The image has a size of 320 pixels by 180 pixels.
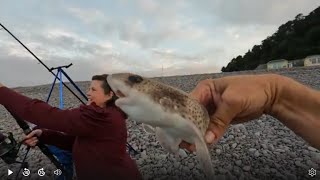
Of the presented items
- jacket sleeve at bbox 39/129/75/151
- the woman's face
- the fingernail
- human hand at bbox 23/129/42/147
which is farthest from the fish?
human hand at bbox 23/129/42/147

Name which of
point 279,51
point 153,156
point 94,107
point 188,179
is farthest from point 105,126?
point 279,51

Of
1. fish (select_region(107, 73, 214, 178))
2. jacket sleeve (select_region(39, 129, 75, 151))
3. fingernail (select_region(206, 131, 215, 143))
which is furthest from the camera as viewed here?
jacket sleeve (select_region(39, 129, 75, 151))

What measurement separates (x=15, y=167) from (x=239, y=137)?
4.06 meters

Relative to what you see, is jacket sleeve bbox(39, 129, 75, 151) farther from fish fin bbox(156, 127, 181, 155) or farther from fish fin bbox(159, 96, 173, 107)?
fish fin bbox(159, 96, 173, 107)

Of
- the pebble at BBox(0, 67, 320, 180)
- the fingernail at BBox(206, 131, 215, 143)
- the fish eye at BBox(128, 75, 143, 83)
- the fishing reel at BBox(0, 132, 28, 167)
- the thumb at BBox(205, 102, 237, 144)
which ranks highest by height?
the fish eye at BBox(128, 75, 143, 83)

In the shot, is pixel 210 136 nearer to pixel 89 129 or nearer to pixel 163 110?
pixel 163 110

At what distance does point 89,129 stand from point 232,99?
130 centimetres

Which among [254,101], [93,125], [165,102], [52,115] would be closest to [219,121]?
[254,101]

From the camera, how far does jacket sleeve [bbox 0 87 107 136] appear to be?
294 centimetres

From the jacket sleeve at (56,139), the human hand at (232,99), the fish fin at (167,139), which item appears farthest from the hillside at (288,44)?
the fish fin at (167,139)

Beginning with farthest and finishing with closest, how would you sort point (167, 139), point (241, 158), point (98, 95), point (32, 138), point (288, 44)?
point (288, 44) < point (241, 158) < point (32, 138) < point (98, 95) < point (167, 139)

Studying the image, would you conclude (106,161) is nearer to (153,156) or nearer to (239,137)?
(153,156)

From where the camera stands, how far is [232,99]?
2.09 metres

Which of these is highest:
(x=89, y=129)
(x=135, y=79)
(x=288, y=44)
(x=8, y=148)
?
(x=288, y=44)
